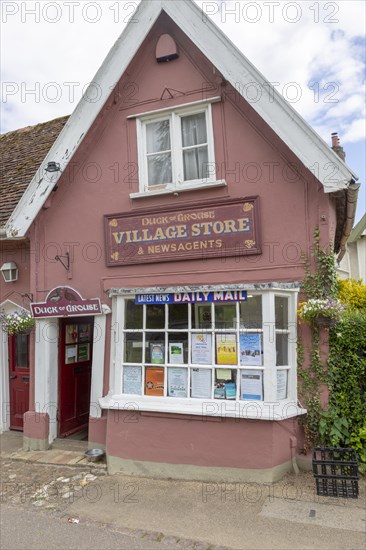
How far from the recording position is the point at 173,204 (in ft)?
22.8

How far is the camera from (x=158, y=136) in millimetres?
7305

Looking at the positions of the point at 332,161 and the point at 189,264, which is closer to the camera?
the point at 332,161

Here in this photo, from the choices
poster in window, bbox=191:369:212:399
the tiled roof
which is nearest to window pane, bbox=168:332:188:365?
poster in window, bbox=191:369:212:399

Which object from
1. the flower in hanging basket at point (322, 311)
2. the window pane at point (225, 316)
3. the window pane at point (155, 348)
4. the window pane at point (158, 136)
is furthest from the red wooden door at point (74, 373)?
the flower in hanging basket at point (322, 311)

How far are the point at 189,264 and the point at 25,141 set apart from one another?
24.1 feet

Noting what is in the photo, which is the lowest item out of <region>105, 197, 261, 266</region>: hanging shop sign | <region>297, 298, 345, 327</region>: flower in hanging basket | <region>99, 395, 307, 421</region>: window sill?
<region>99, 395, 307, 421</region>: window sill

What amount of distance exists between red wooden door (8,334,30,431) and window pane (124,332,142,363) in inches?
114

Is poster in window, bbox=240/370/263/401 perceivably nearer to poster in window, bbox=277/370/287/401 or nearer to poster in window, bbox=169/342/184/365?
poster in window, bbox=277/370/287/401

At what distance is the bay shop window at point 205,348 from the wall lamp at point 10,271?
2.65 m

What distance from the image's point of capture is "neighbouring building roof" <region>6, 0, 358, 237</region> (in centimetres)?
594

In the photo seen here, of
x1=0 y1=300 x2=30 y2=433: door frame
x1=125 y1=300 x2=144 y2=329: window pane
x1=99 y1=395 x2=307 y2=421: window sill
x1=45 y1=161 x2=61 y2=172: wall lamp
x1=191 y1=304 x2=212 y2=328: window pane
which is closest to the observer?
x1=99 y1=395 x2=307 y2=421: window sill

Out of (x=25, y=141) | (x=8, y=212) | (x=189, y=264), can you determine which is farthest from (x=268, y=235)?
(x=25, y=141)

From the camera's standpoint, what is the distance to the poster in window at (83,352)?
8.70m

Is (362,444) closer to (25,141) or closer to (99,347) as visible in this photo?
(99,347)
